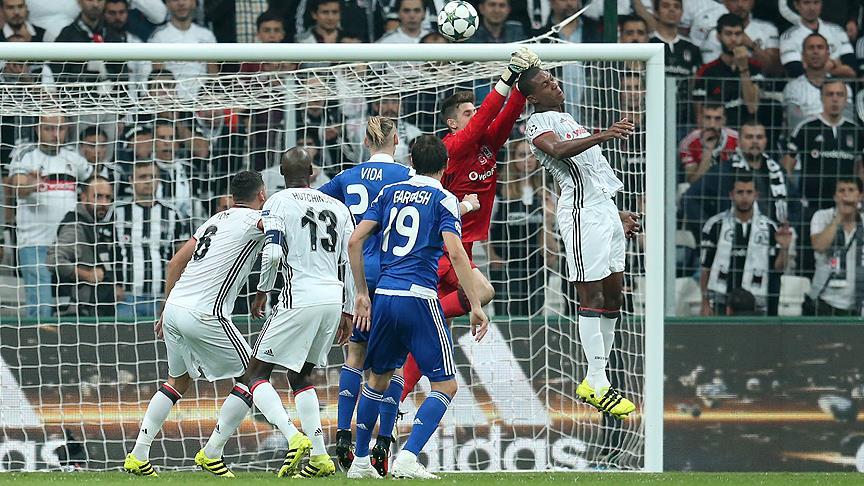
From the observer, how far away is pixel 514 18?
11.6 meters

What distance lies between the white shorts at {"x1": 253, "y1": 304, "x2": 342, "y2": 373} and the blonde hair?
1.08 meters

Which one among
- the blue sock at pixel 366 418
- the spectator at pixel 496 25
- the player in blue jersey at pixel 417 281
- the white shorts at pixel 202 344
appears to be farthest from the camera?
the spectator at pixel 496 25

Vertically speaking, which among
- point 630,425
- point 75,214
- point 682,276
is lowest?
point 630,425

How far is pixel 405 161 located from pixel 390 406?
A: 3.10 metres

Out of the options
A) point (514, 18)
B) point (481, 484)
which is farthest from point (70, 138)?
point (481, 484)

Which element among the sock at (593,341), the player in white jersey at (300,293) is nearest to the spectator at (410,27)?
the player in white jersey at (300,293)

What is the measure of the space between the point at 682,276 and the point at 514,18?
2.87 metres

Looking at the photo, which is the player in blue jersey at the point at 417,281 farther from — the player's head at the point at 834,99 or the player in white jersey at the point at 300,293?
the player's head at the point at 834,99

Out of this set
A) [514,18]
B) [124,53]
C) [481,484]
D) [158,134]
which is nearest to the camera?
[481,484]

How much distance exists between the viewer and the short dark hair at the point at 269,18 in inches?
446

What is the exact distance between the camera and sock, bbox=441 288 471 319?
8.30m

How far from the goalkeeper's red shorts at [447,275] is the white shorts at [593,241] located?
62 cm

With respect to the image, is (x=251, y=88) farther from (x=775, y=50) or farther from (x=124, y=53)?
(x=775, y=50)

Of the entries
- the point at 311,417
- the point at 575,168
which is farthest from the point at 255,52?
the point at 311,417
